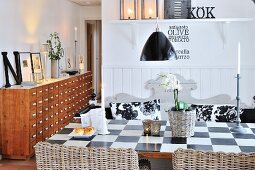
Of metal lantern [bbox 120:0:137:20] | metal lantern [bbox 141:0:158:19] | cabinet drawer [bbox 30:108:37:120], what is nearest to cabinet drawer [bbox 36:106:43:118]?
cabinet drawer [bbox 30:108:37:120]

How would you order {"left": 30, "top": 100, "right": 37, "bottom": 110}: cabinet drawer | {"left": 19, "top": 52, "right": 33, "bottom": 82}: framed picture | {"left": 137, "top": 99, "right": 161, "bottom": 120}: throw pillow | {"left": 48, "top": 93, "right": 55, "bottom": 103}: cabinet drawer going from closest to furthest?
1. {"left": 137, "top": 99, "right": 161, "bottom": 120}: throw pillow
2. {"left": 30, "top": 100, "right": 37, "bottom": 110}: cabinet drawer
3. {"left": 19, "top": 52, "right": 33, "bottom": 82}: framed picture
4. {"left": 48, "top": 93, "right": 55, "bottom": 103}: cabinet drawer

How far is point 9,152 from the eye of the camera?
14.9 feet

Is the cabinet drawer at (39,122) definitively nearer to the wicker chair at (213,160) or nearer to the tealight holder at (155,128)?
the tealight holder at (155,128)

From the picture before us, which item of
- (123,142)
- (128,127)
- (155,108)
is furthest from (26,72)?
(123,142)

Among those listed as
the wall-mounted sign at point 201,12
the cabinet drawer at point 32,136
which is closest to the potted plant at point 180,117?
the wall-mounted sign at point 201,12

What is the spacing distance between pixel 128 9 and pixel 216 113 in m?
2.07

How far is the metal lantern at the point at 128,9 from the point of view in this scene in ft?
16.1

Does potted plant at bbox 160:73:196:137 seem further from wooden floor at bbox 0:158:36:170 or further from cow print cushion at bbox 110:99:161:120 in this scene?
wooden floor at bbox 0:158:36:170

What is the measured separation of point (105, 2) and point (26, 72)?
1.58m

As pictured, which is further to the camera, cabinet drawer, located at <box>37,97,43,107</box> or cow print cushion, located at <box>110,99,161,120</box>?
cabinet drawer, located at <box>37,97,43,107</box>

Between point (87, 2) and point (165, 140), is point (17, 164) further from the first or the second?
point (87, 2)

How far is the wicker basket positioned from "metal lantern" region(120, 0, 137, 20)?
2.52 m

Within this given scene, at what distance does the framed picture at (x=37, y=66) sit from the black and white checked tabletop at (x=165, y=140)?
277cm

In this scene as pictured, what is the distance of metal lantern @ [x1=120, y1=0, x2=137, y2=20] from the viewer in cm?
492
